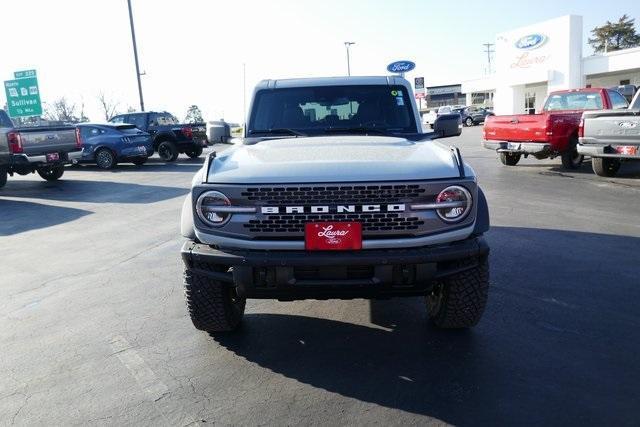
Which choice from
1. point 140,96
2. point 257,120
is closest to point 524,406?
point 257,120

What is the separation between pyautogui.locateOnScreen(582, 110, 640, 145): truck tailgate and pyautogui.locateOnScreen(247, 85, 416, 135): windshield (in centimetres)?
700

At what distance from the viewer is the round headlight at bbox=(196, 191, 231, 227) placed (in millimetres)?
3291

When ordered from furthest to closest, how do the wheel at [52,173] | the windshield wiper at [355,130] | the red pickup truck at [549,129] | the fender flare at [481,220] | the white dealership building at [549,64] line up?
the white dealership building at [549,64] < the wheel at [52,173] < the red pickup truck at [549,129] < the windshield wiper at [355,130] < the fender flare at [481,220]

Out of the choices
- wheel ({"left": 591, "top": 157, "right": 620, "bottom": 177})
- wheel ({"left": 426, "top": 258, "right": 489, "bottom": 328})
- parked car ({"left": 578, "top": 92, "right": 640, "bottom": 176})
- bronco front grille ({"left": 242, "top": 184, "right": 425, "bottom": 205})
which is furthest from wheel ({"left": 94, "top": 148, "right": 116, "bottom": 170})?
wheel ({"left": 426, "top": 258, "right": 489, "bottom": 328})

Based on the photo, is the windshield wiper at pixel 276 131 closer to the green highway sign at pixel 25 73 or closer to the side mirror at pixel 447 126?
the side mirror at pixel 447 126

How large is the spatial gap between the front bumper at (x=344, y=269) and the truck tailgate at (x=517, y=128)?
32.4ft

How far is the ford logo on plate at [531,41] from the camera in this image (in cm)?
4073

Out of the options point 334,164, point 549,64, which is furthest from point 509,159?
point 549,64

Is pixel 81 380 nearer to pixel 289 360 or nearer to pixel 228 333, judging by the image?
pixel 228 333

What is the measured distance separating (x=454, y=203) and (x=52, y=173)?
14.7m

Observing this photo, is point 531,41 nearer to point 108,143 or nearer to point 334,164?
point 108,143

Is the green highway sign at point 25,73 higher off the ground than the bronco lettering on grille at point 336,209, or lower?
higher

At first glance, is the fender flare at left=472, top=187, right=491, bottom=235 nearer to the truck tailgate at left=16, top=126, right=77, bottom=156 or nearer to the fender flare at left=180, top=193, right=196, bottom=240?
the fender flare at left=180, top=193, right=196, bottom=240

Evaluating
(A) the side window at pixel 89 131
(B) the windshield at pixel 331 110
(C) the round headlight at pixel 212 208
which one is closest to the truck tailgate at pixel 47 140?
(A) the side window at pixel 89 131
